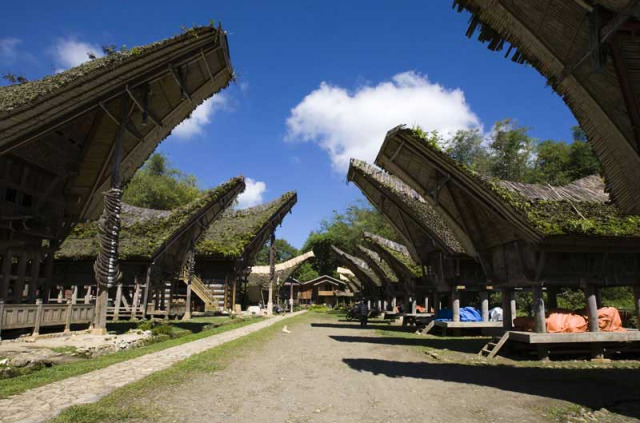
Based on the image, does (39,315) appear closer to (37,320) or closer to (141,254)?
(37,320)

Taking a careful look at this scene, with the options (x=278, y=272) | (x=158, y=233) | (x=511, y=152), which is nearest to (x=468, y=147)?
(x=511, y=152)

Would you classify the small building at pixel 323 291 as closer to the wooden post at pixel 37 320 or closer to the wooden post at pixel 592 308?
the wooden post at pixel 37 320

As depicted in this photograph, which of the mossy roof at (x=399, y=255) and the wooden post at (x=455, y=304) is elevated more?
the mossy roof at (x=399, y=255)

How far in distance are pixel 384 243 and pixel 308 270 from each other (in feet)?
160

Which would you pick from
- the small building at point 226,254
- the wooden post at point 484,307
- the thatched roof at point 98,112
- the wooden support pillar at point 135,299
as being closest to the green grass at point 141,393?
the thatched roof at point 98,112

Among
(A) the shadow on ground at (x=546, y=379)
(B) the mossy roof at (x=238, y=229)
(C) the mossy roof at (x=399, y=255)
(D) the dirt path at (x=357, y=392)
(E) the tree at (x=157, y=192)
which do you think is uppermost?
(E) the tree at (x=157, y=192)

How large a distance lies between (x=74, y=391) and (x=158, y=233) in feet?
58.3

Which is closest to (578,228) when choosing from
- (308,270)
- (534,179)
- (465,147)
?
(534,179)

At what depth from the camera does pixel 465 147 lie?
54875 mm

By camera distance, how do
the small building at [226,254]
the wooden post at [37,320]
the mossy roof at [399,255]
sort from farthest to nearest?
the small building at [226,254] < the mossy roof at [399,255] < the wooden post at [37,320]

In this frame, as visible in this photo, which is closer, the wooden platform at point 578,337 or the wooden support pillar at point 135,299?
the wooden platform at point 578,337

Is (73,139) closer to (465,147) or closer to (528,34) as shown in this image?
(528,34)

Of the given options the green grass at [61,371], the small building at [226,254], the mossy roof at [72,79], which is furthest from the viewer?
the small building at [226,254]

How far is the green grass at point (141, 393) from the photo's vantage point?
16.0 feet
